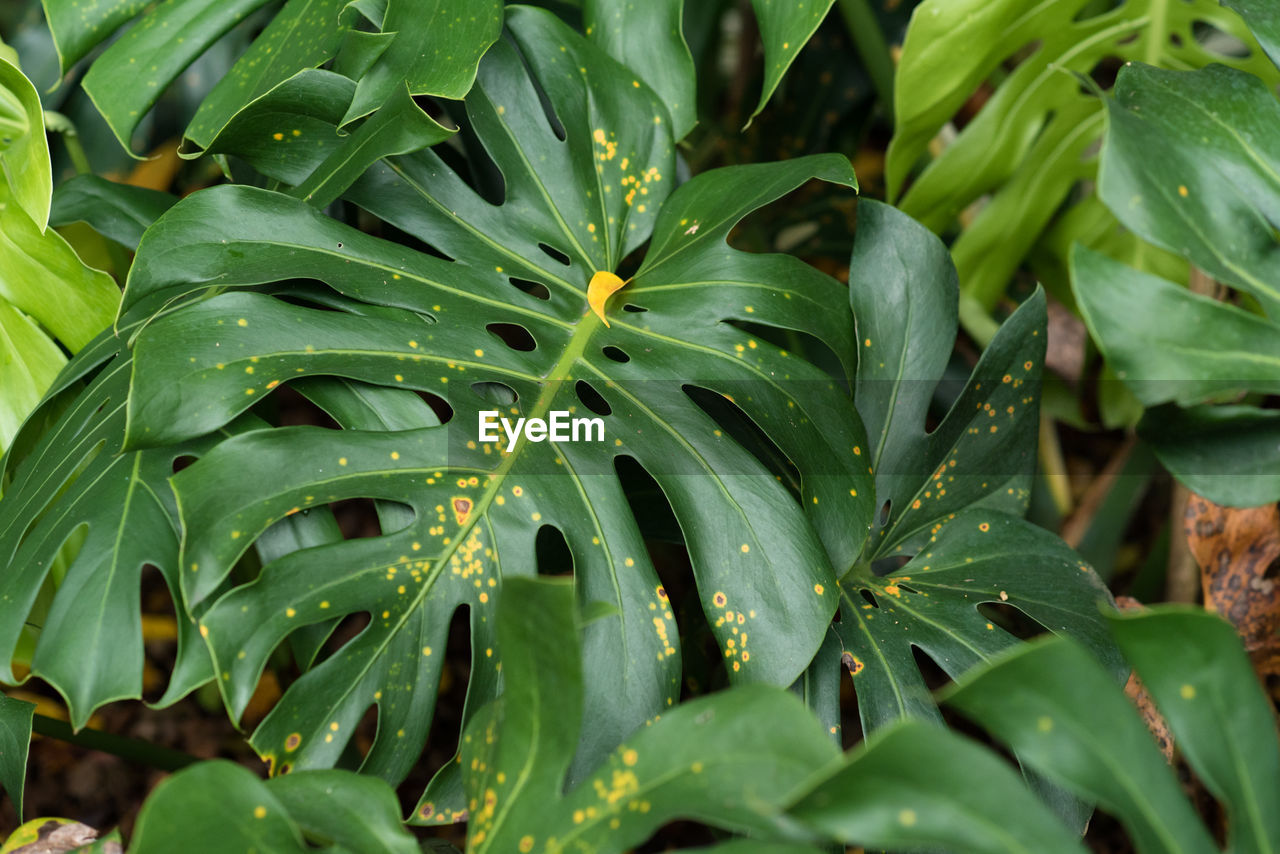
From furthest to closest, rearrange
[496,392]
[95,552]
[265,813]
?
1. [496,392]
2. [95,552]
3. [265,813]

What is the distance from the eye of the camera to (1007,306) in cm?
163

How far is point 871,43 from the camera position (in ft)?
3.95

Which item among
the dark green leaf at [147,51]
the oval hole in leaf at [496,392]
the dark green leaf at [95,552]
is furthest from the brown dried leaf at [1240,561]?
the dark green leaf at [147,51]

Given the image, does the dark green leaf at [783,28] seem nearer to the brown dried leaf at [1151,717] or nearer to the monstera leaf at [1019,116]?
the monstera leaf at [1019,116]

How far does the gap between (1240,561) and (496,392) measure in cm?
78

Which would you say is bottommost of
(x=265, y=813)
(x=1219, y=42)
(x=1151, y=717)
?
(x=1151, y=717)

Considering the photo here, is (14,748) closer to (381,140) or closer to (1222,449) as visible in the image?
(381,140)

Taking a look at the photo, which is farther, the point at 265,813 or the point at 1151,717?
the point at 1151,717

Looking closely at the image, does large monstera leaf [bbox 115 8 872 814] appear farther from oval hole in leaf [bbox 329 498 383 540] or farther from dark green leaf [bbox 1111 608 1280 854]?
oval hole in leaf [bbox 329 498 383 540]

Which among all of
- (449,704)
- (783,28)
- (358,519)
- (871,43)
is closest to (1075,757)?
(783,28)

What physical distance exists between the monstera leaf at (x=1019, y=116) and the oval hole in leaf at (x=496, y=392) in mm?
504

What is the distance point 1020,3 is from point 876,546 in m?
0.54

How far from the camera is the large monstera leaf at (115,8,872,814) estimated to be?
61cm

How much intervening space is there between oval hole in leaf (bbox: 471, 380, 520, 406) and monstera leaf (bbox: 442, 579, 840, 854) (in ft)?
0.83
